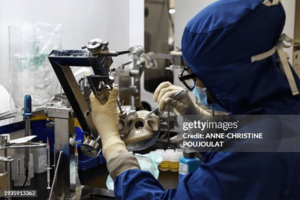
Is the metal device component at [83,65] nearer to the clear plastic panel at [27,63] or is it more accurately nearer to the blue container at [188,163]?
the blue container at [188,163]

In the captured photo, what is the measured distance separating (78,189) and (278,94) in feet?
2.82

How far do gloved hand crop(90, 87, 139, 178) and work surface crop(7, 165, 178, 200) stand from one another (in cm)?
49

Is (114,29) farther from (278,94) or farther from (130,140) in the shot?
(278,94)

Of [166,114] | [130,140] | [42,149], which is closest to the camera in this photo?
[130,140]

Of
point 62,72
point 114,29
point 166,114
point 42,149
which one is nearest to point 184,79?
point 62,72

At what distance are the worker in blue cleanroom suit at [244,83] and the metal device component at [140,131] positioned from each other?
1.00 ft

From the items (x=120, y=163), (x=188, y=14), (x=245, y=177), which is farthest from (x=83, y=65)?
(x=188, y=14)

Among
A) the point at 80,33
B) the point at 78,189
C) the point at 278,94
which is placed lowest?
the point at 78,189

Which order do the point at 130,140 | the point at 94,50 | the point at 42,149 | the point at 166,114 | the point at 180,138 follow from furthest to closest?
the point at 166,114 < the point at 180,138 < the point at 42,149 < the point at 130,140 < the point at 94,50

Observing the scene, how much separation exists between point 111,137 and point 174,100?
1.39 feet

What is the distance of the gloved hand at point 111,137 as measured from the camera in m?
1.21

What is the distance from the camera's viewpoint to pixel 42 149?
1.83m

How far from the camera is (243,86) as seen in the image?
1.07 m

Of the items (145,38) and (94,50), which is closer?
(94,50)
